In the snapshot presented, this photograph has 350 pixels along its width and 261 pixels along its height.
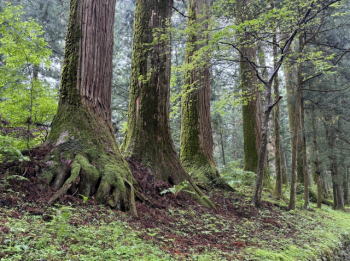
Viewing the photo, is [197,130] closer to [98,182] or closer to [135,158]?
[135,158]

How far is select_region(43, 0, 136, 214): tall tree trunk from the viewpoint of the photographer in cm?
411

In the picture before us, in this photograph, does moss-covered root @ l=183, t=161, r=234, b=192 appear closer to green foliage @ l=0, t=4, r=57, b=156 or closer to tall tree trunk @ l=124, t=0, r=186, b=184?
tall tree trunk @ l=124, t=0, r=186, b=184

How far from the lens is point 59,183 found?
395 cm

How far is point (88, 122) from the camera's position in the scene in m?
4.77

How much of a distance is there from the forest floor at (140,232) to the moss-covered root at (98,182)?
0.18 meters

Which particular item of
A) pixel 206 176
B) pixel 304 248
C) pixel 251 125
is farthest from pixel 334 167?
pixel 304 248

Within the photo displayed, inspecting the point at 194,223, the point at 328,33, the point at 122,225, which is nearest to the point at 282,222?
the point at 194,223

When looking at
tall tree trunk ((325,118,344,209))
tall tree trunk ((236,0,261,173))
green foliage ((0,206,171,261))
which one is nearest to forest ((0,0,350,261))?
green foliage ((0,206,171,261))

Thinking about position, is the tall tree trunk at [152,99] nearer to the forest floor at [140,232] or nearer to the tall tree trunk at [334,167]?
the forest floor at [140,232]

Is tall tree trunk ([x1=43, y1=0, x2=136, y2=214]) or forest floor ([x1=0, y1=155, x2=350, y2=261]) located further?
tall tree trunk ([x1=43, y1=0, x2=136, y2=214])

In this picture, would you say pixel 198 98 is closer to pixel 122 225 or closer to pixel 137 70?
pixel 137 70

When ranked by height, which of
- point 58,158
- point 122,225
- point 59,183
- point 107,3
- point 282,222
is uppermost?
point 107,3

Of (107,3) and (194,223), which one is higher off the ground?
(107,3)

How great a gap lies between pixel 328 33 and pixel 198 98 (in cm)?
783
